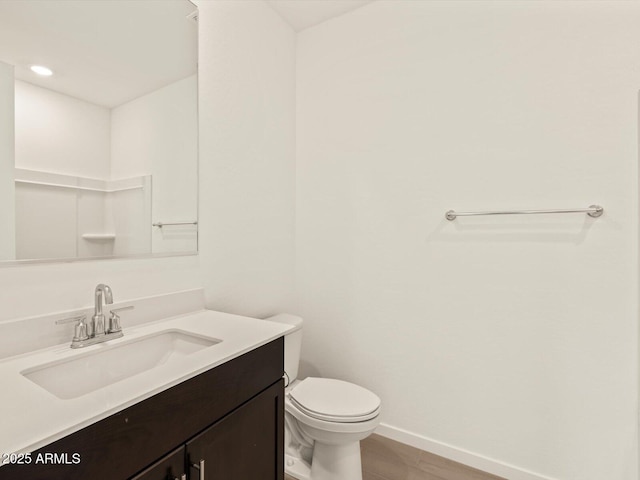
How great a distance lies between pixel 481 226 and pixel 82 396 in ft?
5.33

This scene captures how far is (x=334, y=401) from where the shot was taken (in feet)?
4.76

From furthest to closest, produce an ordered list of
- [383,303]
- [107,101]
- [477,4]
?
1. [383,303]
2. [477,4]
3. [107,101]

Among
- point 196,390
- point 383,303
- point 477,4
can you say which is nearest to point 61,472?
point 196,390

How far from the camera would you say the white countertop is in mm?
566

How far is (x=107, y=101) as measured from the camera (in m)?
1.18

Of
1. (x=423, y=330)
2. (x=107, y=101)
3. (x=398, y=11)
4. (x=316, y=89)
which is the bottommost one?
(x=423, y=330)

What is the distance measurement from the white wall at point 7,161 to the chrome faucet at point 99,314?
0.24 meters

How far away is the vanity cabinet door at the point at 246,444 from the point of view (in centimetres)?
84

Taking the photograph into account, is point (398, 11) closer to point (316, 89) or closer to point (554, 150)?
point (316, 89)

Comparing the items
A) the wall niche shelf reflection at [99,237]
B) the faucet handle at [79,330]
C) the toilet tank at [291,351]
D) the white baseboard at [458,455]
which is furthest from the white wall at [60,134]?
the white baseboard at [458,455]

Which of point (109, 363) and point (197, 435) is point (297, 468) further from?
point (109, 363)

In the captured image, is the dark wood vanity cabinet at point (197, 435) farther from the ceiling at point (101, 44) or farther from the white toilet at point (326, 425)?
the ceiling at point (101, 44)

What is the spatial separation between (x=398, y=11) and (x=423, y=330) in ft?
5.75

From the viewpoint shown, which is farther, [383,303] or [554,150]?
[383,303]
